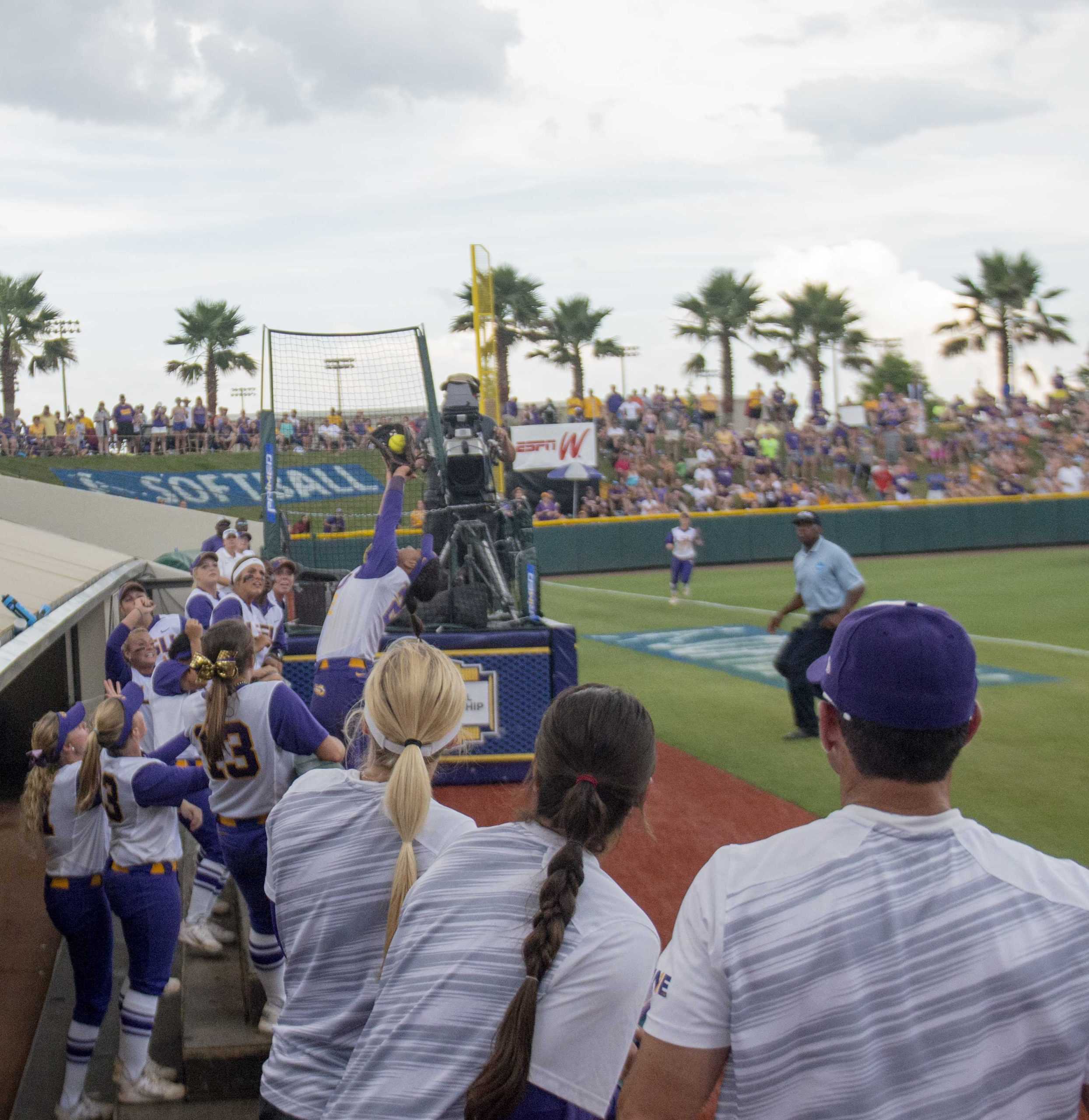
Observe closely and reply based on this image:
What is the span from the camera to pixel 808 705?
33.9 ft

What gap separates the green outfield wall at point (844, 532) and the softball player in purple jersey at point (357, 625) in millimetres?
21892

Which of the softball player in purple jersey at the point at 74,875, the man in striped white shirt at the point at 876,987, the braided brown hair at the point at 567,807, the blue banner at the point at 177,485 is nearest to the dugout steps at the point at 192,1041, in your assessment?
the softball player in purple jersey at the point at 74,875

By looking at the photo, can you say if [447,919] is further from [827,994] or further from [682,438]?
[682,438]

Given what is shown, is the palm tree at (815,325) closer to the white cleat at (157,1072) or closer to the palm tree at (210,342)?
the palm tree at (210,342)

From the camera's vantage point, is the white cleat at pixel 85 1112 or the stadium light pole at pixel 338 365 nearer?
the white cleat at pixel 85 1112

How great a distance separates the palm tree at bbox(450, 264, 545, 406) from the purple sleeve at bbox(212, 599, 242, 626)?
4005cm

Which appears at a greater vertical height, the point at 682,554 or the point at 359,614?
the point at 359,614

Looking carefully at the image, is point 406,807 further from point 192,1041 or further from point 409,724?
point 192,1041

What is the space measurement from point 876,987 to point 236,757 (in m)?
3.49

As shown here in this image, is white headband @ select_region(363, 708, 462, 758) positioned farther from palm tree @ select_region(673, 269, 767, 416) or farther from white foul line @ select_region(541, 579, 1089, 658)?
palm tree @ select_region(673, 269, 767, 416)

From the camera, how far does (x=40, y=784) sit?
16.4 ft

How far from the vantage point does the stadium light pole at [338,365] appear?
35.4ft

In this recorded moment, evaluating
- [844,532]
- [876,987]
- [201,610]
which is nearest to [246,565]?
[201,610]

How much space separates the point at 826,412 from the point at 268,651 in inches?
1405
